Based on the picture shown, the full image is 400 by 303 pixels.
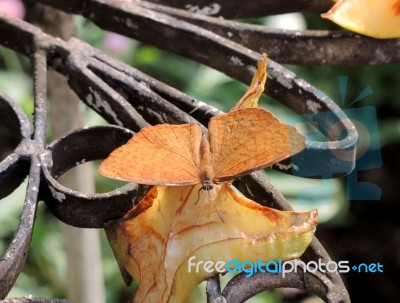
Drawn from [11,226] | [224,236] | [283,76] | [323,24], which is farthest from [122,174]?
[323,24]

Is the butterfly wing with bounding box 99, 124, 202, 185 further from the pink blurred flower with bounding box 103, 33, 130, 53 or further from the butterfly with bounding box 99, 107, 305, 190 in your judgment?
the pink blurred flower with bounding box 103, 33, 130, 53

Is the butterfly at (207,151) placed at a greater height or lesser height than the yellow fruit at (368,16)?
lesser

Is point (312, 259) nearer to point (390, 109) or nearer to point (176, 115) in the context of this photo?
point (176, 115)

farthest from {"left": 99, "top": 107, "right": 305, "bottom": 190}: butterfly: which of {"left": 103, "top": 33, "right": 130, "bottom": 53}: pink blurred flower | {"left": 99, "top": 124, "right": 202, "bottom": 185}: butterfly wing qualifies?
{"left": 103, "top": 33, "right": 130, "bottom": 53}: pink blurred flower

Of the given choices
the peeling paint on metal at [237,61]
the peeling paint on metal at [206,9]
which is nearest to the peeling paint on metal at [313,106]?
the peeling paint on metal at [237,61]

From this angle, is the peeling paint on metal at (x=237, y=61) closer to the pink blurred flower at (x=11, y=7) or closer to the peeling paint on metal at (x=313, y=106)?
the peeling paint on metal at (x=313, y=106)

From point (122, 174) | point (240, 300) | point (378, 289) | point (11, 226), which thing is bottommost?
point (378, 289)
